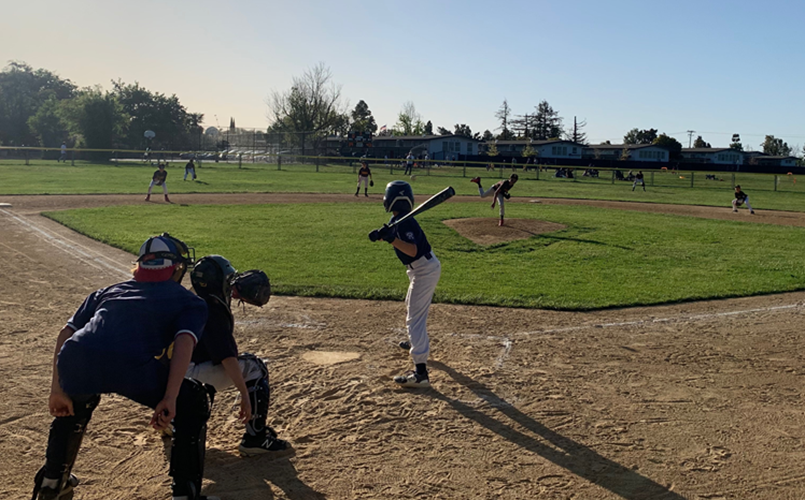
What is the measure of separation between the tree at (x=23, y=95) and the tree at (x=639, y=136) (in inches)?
3558

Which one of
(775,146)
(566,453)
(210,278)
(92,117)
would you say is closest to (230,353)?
(210,278)

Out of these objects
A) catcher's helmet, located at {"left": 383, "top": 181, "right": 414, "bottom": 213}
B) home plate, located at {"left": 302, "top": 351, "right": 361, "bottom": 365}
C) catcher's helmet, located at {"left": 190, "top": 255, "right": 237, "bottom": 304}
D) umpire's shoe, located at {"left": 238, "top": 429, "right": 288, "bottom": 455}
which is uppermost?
catcher's helmet, located at {"left": 383, "top": 181, "right": 414, "bottom": 213}

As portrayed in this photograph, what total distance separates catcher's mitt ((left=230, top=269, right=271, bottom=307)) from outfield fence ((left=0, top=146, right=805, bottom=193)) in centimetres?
3981

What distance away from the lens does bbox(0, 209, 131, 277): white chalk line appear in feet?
38.8

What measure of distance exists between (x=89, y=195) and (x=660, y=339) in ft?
78.8

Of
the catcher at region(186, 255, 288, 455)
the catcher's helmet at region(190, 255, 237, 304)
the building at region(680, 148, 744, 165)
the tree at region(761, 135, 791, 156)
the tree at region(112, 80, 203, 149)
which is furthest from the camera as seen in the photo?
the tree at region(761, 135, 791, 156)

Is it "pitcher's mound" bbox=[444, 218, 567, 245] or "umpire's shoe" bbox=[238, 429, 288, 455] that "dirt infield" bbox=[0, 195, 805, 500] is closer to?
"umpire's shoe" bbox=[238, 429, 288, 455]

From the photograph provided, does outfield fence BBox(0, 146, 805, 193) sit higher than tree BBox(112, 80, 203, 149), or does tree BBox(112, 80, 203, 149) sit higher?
tree BBox(112, 80, 203, 149)

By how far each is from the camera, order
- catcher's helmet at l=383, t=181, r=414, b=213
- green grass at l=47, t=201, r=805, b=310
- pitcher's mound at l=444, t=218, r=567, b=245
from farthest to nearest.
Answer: pitcher's mound at l=444, t=218, r=567, b=245
green grass at l=47, t=201, r=805, b=310
catcher's helmet at l=383, t=181, r=414, b=213

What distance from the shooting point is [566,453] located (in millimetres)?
4938

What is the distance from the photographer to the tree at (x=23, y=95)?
88.0 metres

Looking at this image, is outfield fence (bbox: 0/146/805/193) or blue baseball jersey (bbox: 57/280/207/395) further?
outfield fence (bbox: 0/146/805/193)

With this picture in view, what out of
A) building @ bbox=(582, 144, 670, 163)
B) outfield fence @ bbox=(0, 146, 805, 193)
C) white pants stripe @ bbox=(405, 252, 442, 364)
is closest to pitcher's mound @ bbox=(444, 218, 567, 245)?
white pants stripe @ bbox=(405, 252, 442, 364)

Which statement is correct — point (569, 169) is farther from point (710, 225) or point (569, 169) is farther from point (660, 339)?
point (660, 339)
